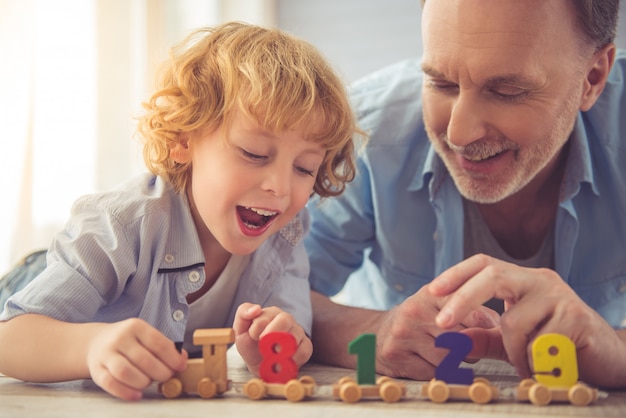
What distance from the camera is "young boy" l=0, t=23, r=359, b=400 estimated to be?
124 cm

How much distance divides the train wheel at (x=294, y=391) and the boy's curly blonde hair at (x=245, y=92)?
1.75ft

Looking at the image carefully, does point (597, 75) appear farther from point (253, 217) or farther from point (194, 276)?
point (194, 276)

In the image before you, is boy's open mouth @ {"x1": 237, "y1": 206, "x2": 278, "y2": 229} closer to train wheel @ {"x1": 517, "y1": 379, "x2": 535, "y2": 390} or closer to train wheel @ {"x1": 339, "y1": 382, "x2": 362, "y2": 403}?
train wheel @ {"x1": 339, "y1": 382, "x2": 362, "y2": 403}

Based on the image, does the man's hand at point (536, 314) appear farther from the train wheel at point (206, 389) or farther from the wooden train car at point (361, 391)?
the train wheel at point (206, 389)

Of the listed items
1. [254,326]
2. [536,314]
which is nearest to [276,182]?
[254,326]

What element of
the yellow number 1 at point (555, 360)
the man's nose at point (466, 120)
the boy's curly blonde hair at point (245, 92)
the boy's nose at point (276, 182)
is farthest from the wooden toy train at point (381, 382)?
the man's nose at point (466, 120)

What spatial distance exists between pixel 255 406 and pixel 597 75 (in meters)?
1.27

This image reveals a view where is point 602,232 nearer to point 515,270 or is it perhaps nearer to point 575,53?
point 575,53

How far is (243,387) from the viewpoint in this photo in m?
1.07

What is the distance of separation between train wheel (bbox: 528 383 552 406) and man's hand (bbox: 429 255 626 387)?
0.13m

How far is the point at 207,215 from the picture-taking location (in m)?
1.48

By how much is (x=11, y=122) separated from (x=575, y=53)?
172 centimetres

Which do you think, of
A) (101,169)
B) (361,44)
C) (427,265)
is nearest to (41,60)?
(101,169)

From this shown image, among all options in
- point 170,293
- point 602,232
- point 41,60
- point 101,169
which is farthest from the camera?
point 101,169
